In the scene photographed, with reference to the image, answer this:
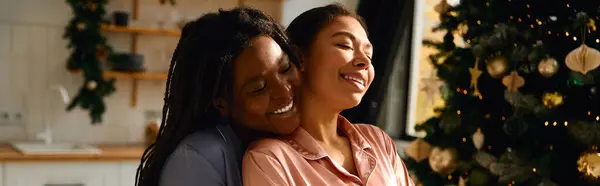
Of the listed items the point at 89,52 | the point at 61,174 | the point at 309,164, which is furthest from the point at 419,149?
the point at 89,52

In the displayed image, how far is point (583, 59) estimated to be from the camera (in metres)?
1.88

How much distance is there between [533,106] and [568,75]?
0.14 m

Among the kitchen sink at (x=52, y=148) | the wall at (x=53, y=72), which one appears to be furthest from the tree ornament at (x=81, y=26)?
the kitchen sink at (x=52, y=148)

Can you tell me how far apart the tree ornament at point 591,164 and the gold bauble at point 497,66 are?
15.4 inches

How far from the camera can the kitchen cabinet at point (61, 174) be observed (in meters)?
3.09

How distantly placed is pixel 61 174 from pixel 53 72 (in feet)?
2.20

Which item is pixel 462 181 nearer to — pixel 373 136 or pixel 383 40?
pixel 373 136

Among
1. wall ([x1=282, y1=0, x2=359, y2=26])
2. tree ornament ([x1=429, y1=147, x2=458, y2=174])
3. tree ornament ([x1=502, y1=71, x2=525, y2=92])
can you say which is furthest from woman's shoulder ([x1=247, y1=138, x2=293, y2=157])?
wall ([x1=282, y1=0, x2=359, y2=26])

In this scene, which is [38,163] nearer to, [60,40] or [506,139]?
[60,40]

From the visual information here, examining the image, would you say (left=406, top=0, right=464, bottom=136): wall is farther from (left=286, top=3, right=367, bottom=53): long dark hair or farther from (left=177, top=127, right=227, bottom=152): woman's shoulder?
(left=177, top=127, right=227, bottom=152): woman's shoulder

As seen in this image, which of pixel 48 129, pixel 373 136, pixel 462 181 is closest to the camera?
pixel 373 136

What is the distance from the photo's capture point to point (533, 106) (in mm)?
2082

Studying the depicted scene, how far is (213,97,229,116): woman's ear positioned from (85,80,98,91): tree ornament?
2542 mm

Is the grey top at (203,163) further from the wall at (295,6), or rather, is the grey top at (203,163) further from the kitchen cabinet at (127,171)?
the wall at (295,6)
